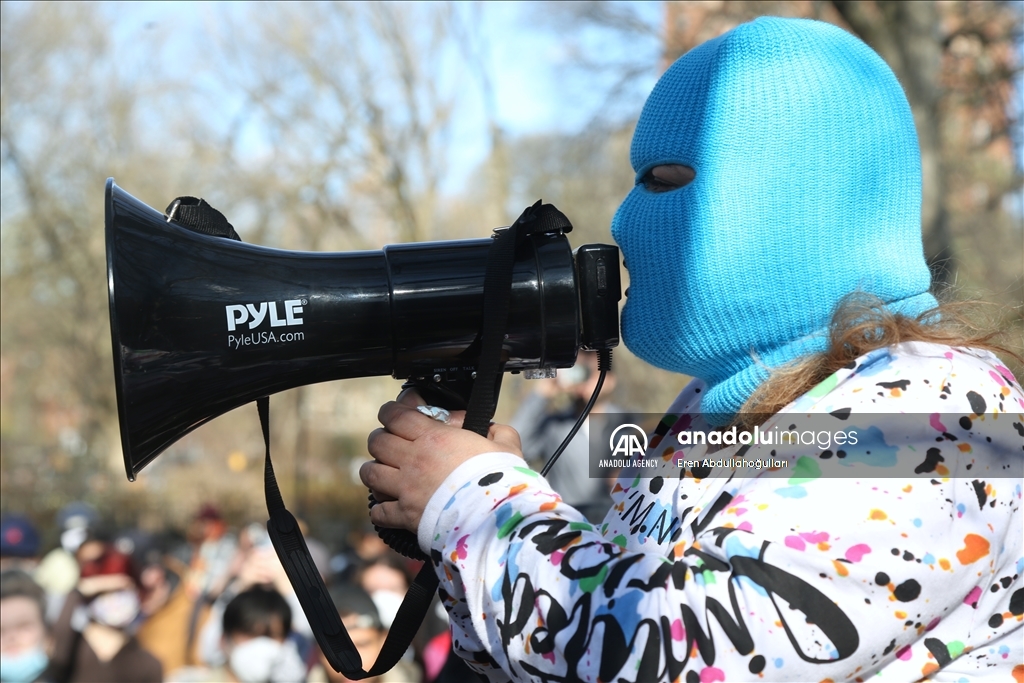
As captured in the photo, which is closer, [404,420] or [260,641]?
[404,420]

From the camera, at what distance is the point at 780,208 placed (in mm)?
1266

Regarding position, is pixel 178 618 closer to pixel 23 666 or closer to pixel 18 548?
pixel 23 666

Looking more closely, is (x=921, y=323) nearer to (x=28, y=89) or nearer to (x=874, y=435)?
(x=874, y=435)

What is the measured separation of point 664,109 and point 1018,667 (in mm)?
899

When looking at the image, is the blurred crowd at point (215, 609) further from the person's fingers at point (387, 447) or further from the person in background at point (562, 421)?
the person's fingers at point (387, 447)

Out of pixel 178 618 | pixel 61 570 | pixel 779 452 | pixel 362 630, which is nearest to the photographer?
pixel 779 452

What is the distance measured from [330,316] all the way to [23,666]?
12.9 feet

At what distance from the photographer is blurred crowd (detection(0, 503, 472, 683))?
3.96 metres

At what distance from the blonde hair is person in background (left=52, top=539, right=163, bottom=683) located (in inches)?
155

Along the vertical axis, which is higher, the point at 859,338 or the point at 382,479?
the point at 859,338

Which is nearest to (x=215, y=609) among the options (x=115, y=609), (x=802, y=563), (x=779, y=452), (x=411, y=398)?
(x=115, y=609)

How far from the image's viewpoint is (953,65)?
29.6 feet

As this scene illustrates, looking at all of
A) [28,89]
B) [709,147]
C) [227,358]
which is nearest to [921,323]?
[709,147]

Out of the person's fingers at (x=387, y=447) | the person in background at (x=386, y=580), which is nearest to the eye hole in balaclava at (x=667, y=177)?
the person's fingers at (x=387, y=447)
